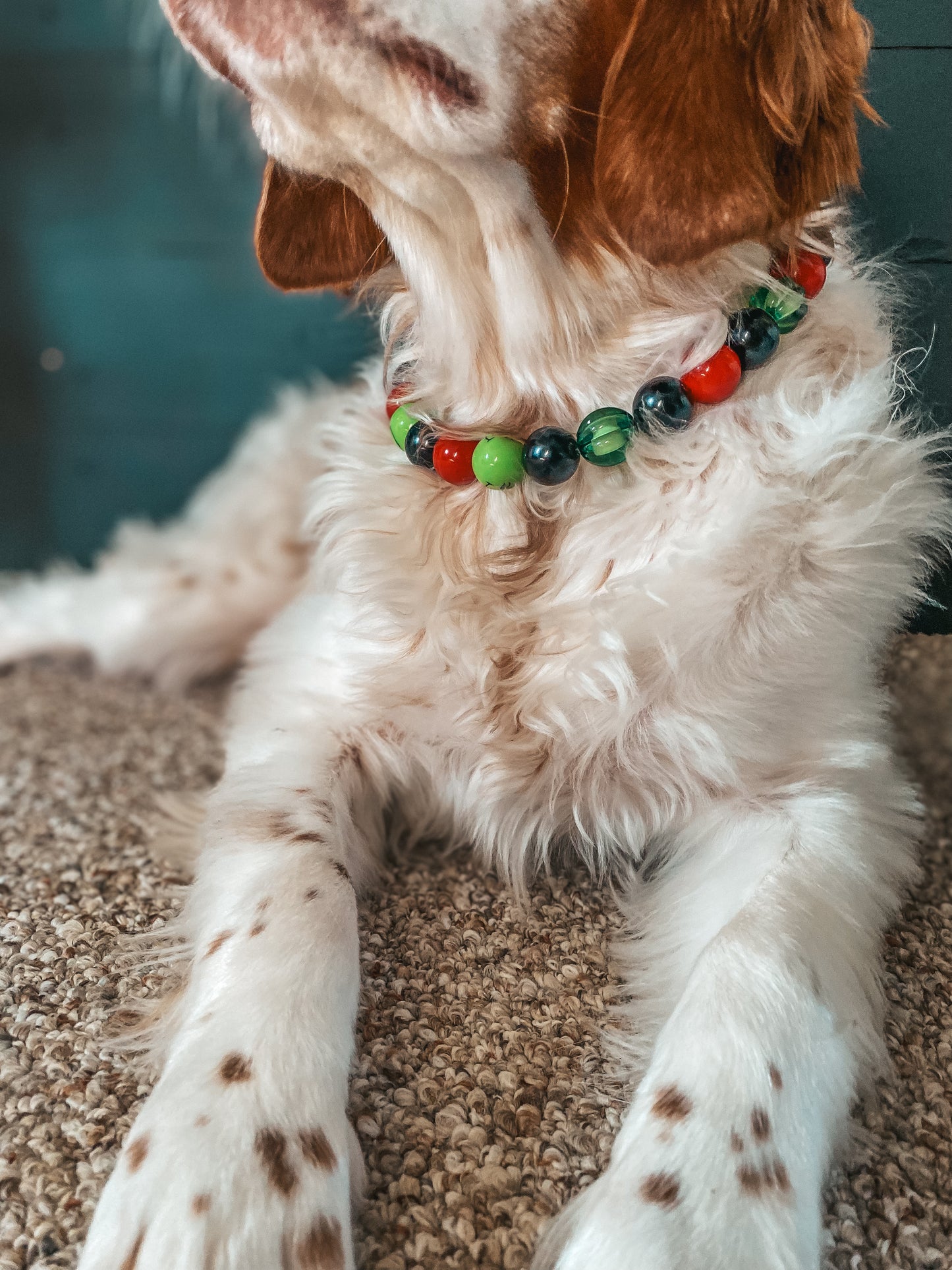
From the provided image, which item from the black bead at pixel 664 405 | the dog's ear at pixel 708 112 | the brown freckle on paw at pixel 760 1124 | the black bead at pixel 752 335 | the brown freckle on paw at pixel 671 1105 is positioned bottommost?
the brown freckle on paw at pixel 760 1124

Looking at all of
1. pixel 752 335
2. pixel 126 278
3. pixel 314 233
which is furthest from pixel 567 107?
pixel 126 278

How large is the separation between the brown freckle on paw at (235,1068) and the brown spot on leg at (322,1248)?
4.5 inches

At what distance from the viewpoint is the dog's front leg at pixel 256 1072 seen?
2.21 ft

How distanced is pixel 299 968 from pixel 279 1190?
0.18 metres

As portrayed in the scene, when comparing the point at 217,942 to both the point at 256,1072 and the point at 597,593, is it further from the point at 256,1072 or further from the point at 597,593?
the point at 597,593

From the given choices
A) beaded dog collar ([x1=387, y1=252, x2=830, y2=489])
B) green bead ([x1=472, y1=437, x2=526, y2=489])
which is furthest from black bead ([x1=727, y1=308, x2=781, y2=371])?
green bead ([x1=472, y1=437, x2=526, y2=489])

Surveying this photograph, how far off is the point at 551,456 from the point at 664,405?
12 centimetres

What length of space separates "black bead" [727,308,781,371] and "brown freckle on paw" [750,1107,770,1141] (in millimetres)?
657

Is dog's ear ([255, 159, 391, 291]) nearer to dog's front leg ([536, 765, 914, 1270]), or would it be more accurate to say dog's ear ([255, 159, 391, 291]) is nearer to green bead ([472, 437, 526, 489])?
green bead ([472, 437, 526, 489])

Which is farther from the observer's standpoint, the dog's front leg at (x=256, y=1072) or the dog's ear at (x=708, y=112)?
the dog's ear at (x=708, y=112)

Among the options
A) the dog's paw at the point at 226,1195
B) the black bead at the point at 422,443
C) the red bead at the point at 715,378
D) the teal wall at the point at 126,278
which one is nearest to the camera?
the dog's paw at the point at 226,1195

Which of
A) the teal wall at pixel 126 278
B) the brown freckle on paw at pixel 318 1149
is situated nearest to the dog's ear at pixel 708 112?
the brown freckle on paw at pixel 318 1149

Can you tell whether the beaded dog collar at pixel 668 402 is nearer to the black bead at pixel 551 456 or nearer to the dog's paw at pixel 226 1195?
the black bead at pixel 551 456

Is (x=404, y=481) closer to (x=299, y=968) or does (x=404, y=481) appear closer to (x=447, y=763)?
(x=447, y=763)
